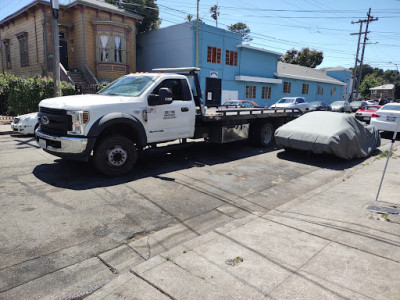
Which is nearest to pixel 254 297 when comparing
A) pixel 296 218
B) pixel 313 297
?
pixel 313 297

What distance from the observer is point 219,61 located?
85.0 feet

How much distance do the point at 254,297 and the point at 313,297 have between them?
519 millimetres

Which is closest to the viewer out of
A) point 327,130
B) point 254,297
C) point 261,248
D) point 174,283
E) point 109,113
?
point 254,297

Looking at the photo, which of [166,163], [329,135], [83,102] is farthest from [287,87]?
[83,102]

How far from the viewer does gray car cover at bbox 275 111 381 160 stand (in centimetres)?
787

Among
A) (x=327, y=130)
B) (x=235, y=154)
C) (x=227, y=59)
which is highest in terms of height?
(x=227, y=59)

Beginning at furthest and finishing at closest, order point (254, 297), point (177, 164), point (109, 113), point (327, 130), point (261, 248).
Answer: point (327, 130) < point (177, 164) < point (109, 113) < point (261, 248) < point (254, 297)

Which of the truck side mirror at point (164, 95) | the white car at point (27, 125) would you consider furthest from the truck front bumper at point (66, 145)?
the white car at point (27, 125)

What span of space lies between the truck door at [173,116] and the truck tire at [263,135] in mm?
3159

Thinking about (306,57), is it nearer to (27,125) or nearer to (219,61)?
(219,61)

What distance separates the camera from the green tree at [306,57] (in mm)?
59094

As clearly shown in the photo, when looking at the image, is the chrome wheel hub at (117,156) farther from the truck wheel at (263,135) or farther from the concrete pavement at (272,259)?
the truck wheel at (263,135)

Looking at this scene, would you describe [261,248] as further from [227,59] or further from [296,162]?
[227,59]

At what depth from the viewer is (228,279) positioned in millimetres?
2906
